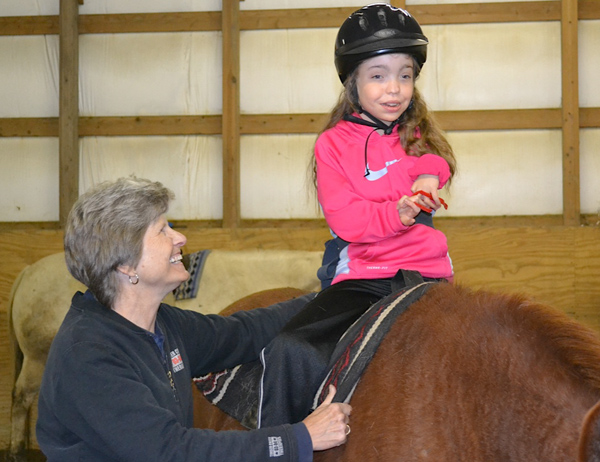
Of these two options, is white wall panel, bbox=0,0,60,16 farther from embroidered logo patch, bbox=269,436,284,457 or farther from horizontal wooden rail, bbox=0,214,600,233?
embroidered logo patch, bbox=269,436,284,457

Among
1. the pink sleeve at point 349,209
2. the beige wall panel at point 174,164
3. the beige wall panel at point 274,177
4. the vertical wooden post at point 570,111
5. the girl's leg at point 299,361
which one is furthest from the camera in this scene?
the beige wall panel at point 174,164

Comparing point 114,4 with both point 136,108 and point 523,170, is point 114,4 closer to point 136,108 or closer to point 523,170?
point 136,108

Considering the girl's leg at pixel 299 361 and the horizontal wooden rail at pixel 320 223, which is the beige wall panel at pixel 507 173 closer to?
the horizontal wooden rail at pixel 320 223

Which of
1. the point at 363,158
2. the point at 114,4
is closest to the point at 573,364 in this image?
the point at 363,158

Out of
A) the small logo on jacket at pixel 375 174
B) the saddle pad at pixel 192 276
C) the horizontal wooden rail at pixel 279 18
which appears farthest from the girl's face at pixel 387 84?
the horizontal wooden rail at pixel 279 18

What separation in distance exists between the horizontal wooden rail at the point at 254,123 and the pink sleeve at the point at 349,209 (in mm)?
3477

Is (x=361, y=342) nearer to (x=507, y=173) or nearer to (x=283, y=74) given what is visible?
(x=507, y=173)

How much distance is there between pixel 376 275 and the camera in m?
1.98

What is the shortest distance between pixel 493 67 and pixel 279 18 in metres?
1.83

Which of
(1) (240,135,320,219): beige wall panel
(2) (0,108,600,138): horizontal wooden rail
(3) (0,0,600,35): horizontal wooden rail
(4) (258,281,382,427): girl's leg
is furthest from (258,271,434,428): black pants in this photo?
(3) (0,0,600,35): horizontal wooden rail

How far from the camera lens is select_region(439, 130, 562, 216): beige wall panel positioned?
18.5ft

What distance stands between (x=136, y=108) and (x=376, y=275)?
4546 millimetres

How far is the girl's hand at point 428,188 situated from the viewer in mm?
1801

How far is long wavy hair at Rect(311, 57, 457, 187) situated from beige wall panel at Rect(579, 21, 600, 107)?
4.02m
